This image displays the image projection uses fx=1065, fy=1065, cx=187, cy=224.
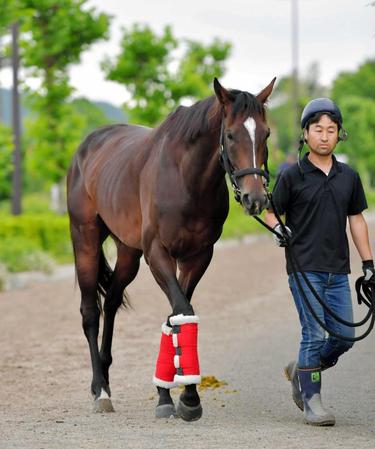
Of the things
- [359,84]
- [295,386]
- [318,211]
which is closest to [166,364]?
[295,386]

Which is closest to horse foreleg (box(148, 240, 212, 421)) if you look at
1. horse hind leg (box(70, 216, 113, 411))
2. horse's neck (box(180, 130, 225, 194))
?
horse's neck (box(180, 130, 225, 194))

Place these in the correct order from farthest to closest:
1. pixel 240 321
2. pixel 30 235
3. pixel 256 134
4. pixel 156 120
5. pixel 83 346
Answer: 1. pixel 156 120
2. pixel 30 235
3. pixel 240 321
4. pixel 83 346
5. pixel 256 134

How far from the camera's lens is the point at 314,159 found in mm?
6102

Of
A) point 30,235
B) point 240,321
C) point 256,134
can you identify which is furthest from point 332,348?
point 30,235

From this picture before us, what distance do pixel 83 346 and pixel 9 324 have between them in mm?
1984

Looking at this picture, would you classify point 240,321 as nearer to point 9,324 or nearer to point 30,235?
point 9,324

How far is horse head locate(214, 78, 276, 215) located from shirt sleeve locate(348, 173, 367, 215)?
61cm

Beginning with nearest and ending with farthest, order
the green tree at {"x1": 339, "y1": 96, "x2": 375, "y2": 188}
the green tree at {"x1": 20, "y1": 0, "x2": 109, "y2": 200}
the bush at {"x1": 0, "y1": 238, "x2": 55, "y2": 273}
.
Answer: the bush at {"x1": 0, "y1": 238, "x2": 55, "y2": 273}
the green tree at {"x1": 20, "y1": 0, "x2": 109, "y2": 200}
the green tree at {"x1": 339, "y1": 96, "x2": 375, "y2": 188}

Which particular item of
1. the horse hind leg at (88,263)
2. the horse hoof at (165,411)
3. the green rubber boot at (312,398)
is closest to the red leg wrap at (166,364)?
the horse hoof at (165,411)

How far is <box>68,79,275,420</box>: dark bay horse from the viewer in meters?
5.84

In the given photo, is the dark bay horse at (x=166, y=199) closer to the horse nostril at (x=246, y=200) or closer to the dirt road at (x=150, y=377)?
the horse nostril at (x=246, y=200)

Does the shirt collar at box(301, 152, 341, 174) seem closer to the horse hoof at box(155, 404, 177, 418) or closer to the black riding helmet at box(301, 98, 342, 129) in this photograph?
the black riding helmet at box(301, 98, 342, 129)

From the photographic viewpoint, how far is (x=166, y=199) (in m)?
6.42

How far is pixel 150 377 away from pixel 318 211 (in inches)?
111
